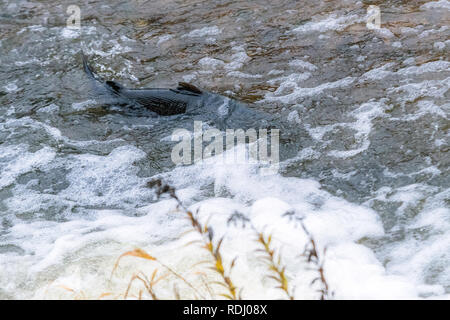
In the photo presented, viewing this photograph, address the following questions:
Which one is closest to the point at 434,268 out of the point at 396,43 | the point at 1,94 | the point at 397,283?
the point at 397,283

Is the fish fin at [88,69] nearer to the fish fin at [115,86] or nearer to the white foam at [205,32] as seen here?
the fish fin at [115,86]

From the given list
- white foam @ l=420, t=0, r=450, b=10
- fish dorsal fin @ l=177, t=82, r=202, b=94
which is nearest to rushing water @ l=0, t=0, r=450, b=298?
white foam @ l=420, t=0, r=450, b=10

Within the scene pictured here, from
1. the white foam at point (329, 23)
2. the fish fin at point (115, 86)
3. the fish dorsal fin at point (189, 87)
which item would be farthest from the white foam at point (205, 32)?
the fish dorsal fin at point (189, 87)

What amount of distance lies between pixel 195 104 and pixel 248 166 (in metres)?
1.01

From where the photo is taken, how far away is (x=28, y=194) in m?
3.80

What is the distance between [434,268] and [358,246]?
0.42m

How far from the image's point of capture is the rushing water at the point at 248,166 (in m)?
2.93

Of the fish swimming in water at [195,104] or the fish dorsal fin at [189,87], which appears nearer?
the fish swimming in water at [195,104]

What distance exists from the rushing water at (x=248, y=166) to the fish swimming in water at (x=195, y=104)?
15 cm

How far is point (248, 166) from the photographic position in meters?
3.93

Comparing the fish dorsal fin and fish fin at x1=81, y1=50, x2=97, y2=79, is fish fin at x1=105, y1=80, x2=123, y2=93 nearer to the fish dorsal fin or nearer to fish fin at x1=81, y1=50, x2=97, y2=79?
fish fin at x1=81, y1=50, x2=97, y2=79

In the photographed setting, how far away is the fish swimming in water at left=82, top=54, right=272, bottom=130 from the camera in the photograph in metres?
4.40

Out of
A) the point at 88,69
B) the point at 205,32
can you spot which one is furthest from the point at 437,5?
the point at 88,69

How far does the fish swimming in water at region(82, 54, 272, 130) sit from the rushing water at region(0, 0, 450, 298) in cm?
15
